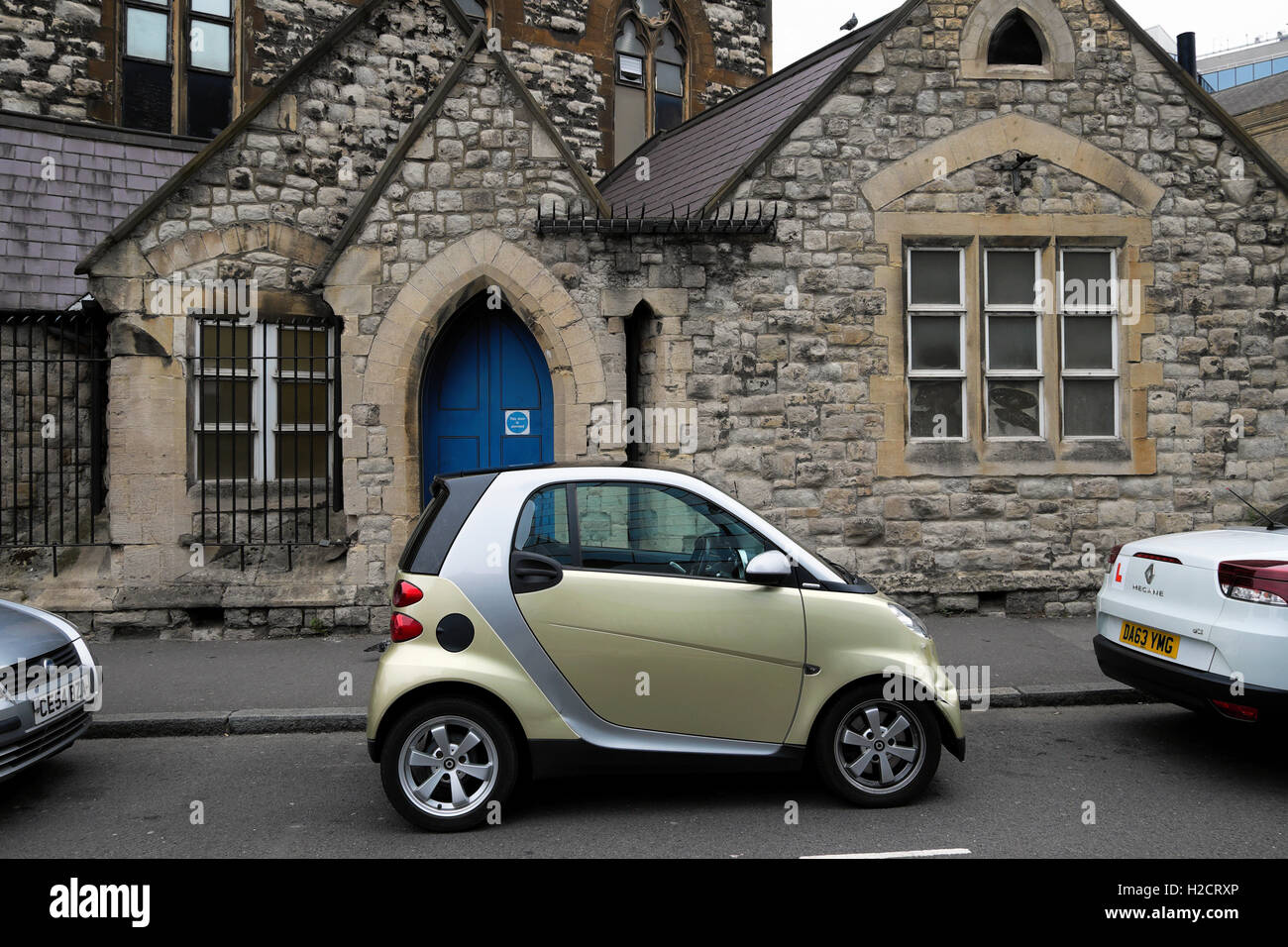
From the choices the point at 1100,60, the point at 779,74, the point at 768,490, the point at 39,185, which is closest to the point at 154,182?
the point at 39,185

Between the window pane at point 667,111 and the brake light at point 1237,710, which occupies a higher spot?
the window pane at point 667,111

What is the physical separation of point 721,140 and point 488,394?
448cm

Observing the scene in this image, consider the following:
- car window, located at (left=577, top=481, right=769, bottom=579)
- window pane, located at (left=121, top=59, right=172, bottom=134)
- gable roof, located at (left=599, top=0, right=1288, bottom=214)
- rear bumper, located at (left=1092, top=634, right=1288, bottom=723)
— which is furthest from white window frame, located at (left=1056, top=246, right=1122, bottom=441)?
window pane, located at (left=121, top=59, right=172, bottom=134)

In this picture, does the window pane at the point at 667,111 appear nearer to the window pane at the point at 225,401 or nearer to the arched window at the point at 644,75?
the arched window at the point at 644,75

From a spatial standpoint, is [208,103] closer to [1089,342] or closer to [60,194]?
[60,194]

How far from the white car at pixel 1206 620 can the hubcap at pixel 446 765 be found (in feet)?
12.3

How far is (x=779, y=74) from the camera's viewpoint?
12000 millimetres

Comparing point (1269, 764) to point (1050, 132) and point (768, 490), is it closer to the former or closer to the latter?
point (768, 490)

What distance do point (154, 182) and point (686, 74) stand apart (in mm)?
9326

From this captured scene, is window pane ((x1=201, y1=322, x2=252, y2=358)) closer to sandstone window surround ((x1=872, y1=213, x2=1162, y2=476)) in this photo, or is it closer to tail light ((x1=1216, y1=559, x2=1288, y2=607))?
sandstone window surround ((x1=872, y1=213, x2=1162, y2=476))

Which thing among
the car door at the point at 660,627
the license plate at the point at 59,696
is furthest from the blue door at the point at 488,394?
the car door at the point at 660,627

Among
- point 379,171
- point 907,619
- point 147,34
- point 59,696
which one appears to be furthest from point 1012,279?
point 147,34

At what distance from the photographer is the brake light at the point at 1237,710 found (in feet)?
16.1

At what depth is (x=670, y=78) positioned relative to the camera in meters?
17.4
